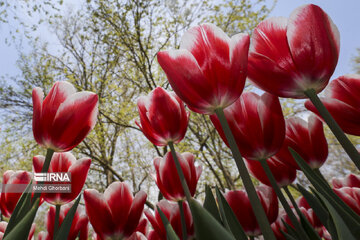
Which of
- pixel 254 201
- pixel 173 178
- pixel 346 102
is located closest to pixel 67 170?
pixel 173 178

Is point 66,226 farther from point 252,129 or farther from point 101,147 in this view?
point 101,147

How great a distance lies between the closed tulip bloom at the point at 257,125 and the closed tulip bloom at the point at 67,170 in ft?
1.18

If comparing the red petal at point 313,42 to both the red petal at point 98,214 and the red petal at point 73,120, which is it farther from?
the red petal at point 98,214

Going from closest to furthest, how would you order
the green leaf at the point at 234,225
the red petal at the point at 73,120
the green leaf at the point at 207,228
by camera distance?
1. the green leaf at the point at 207,228
2. the green leaf at the point at 234,225
3. the red petal at the point at 73,120

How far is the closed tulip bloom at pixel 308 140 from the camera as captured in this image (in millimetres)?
492

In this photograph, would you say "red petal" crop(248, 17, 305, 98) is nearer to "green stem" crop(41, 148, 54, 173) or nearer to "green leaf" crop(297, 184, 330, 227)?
"green leaf" crop(297, 184, 330, 227)

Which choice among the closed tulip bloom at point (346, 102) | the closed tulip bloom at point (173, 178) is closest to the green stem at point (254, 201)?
the closed tulip bloom at point (346, 102)

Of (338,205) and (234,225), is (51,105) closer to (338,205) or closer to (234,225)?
(234,225)

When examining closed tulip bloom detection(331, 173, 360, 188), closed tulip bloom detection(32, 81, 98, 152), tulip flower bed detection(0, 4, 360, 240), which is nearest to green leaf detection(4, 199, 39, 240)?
tulip flower bed detection(0, 4, 360, 240)

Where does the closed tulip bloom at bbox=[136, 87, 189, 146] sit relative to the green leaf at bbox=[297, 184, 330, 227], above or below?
above

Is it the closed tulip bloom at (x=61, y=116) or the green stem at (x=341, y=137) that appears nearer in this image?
the green stem at (x=341, y=137)

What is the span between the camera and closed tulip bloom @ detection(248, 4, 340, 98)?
34 centimetres

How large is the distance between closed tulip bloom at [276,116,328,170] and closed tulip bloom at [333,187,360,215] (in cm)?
6

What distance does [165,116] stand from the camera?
1.86 ft
